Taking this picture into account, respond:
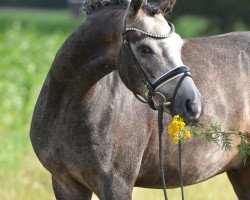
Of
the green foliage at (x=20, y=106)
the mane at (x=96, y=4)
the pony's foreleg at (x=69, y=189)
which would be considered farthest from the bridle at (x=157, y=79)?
the green foliage at (x=20, y=106)

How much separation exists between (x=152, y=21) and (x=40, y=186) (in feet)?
13.1

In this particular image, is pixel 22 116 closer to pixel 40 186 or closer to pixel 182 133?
pixel 40 186

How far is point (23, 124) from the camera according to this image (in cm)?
1303

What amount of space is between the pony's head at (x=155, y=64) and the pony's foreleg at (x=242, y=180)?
1857mm

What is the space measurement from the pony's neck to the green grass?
9.60 feet

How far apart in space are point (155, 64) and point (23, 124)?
7.56 metres

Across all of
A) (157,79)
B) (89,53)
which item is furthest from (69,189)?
(157,79)

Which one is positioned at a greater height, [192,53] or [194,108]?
[194,108]

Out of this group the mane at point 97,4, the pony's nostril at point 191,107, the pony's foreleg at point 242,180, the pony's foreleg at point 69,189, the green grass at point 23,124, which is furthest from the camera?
the green grass at point 23,124

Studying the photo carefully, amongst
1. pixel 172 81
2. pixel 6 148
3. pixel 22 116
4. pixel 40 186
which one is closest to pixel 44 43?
pixel 22 116

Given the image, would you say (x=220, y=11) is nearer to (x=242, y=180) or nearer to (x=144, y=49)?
(x=242, y=180)

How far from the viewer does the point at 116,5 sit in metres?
6.14

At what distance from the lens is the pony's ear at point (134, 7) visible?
570 cm

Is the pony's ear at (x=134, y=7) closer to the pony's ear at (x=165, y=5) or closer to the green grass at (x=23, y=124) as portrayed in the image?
the pony's ear at (x=165, y=5)
